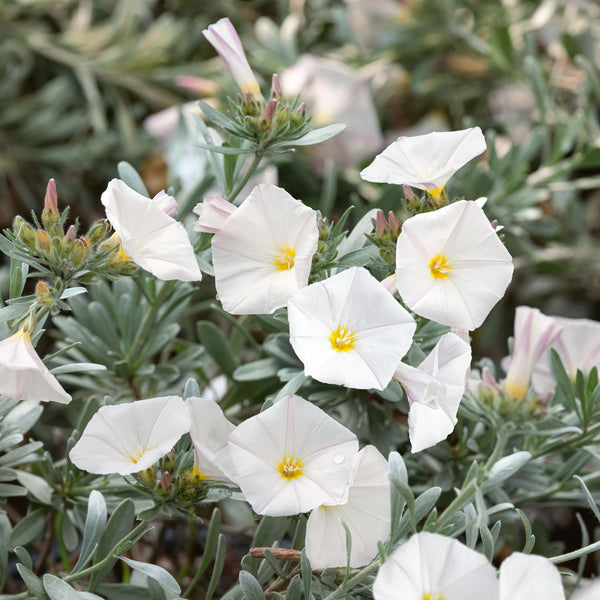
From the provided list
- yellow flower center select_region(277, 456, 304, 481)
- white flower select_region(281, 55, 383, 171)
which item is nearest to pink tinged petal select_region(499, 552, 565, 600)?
yellow flower center select_region(277, 456, 304, 481)

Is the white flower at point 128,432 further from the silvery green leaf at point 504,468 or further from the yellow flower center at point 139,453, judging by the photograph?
the silvery green leaf at point 504,468

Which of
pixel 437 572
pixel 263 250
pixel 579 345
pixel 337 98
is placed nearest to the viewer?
pixel 437 572

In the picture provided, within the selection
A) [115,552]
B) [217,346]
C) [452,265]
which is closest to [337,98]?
[217,346]

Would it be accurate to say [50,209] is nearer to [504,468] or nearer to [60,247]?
[60,247]

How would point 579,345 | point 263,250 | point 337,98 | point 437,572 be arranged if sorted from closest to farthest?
point 437,572 → point 263,250 → point 579,345 → point 337,98

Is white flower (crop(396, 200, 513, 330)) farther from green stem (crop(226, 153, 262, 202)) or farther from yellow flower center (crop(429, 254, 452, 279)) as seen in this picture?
green stem (crop(226, 153, 262, 202))
